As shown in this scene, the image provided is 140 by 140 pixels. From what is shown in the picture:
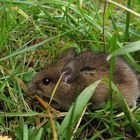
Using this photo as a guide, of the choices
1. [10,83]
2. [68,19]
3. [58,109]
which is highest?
[68,19]

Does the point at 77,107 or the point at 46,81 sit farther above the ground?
Result: the point at 77,107

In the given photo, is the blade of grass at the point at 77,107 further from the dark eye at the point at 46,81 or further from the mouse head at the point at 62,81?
the dark eye at the point at 46,81

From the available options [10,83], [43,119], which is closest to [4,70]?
[10,83]

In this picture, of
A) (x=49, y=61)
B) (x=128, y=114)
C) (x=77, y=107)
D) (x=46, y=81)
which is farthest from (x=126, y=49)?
(x=49, y=61)

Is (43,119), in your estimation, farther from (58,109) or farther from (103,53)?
(103,53)

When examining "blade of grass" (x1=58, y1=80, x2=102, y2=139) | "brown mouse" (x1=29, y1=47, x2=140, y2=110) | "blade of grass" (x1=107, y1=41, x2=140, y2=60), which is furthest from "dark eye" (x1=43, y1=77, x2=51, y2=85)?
"blade of grass" (x1=107, y1=41, x2=140, y2=60)

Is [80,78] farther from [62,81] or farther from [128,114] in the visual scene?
[128,114]

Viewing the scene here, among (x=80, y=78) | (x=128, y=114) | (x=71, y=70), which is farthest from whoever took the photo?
(x=80, y=78)

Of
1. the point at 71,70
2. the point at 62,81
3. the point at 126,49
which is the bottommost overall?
the point at 62,81
